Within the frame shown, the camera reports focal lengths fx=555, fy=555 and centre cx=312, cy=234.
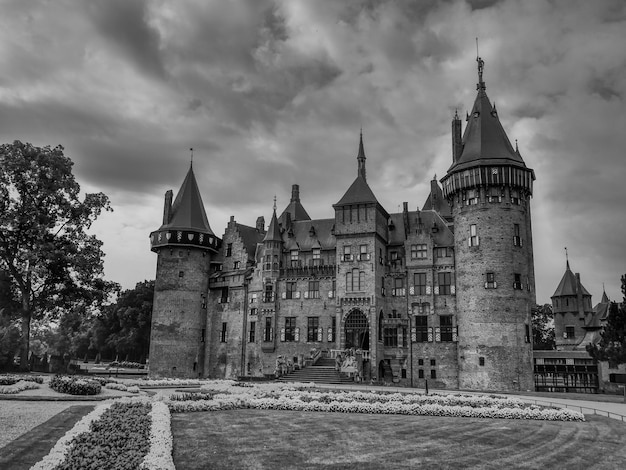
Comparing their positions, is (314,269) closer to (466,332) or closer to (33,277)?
(466,332)

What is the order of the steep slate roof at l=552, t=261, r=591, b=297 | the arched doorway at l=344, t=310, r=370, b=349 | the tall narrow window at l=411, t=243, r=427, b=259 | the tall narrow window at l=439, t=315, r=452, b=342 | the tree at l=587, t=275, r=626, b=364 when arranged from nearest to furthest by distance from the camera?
the tree at l=587, t=275, r=626, b=364
the tall narrow window at l=439, t=315, r=452, b=342
the arched doorway at l=344, t=310, r=370, b=349
the tall narrow window at l=411, t=243, r=427, b=259
the steep slate roof at l=552, t=261, r=591, b=297

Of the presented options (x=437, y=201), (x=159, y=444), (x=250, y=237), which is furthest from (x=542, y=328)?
(x=159, y=444)

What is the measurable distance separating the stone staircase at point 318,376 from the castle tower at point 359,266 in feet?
15.4

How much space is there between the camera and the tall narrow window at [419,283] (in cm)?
5544

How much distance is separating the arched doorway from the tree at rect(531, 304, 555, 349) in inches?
1990

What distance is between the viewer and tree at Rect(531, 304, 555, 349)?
95.9m

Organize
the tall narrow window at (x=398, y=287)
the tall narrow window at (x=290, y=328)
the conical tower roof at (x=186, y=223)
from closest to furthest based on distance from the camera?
the tall narrow window at (x=398, y=287), the tall narrow window at (x=290, y=328), the conical tower roof at (x=186, y=223)

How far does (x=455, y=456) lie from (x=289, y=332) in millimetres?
44195

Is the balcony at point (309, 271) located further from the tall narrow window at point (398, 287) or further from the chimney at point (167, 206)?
the chimney at point (167, 206)

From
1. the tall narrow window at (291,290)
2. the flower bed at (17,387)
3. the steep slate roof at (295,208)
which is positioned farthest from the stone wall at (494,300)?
the flower bed at (17,387)

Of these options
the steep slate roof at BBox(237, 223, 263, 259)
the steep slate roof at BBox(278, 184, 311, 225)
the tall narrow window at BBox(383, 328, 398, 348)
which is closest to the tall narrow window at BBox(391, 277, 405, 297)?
the tall narrow window at BBox(383, 328, 398, 348)

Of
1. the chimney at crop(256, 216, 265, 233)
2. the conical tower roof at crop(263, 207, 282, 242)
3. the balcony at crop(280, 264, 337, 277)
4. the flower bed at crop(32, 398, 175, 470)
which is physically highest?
the chimney at crop(256, 216, 265, 233)

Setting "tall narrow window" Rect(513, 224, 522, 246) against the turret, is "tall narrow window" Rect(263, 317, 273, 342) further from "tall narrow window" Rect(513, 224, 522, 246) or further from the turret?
the turret

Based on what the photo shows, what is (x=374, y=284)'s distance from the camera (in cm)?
5481
